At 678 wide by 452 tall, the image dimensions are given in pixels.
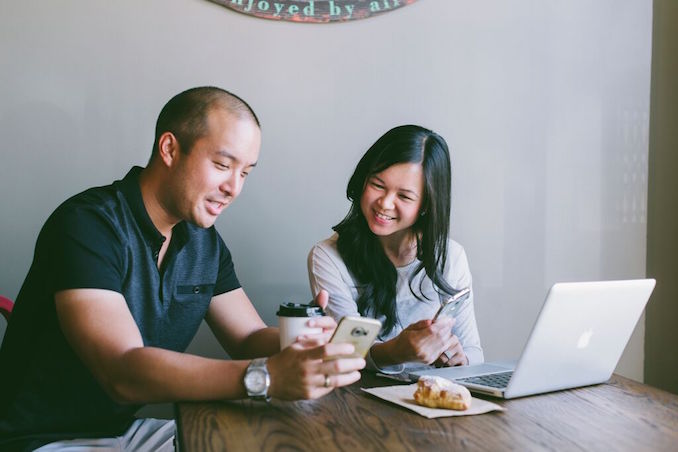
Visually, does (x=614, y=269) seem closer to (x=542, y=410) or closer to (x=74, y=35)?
(x=542, y=410)

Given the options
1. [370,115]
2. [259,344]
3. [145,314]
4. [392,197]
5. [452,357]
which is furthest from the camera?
[370,115]

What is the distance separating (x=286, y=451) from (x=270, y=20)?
1.64 metres

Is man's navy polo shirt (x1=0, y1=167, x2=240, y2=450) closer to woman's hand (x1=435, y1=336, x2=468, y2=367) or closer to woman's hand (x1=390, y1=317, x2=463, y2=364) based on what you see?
woman's hand (x1=390, y1=317, x2=463, y2=364)

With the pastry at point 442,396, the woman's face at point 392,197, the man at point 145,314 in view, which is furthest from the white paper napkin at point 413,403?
the woman's face at point 392,197

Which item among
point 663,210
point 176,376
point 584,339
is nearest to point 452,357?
point 584,339

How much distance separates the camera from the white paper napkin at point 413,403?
43.4 inches

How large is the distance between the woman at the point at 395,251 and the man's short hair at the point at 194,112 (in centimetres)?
52

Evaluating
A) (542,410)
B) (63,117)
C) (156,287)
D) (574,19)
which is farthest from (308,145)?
(542,410)

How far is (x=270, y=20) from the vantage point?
7.25 feet

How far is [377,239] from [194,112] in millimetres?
705

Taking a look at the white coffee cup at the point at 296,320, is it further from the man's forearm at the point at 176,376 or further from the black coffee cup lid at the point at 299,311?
the man's forearm at the point at 176,376

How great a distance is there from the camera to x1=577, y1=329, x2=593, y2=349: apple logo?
4.14ft

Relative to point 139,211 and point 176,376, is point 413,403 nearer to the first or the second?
point 176,376

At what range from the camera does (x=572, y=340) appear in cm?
125
